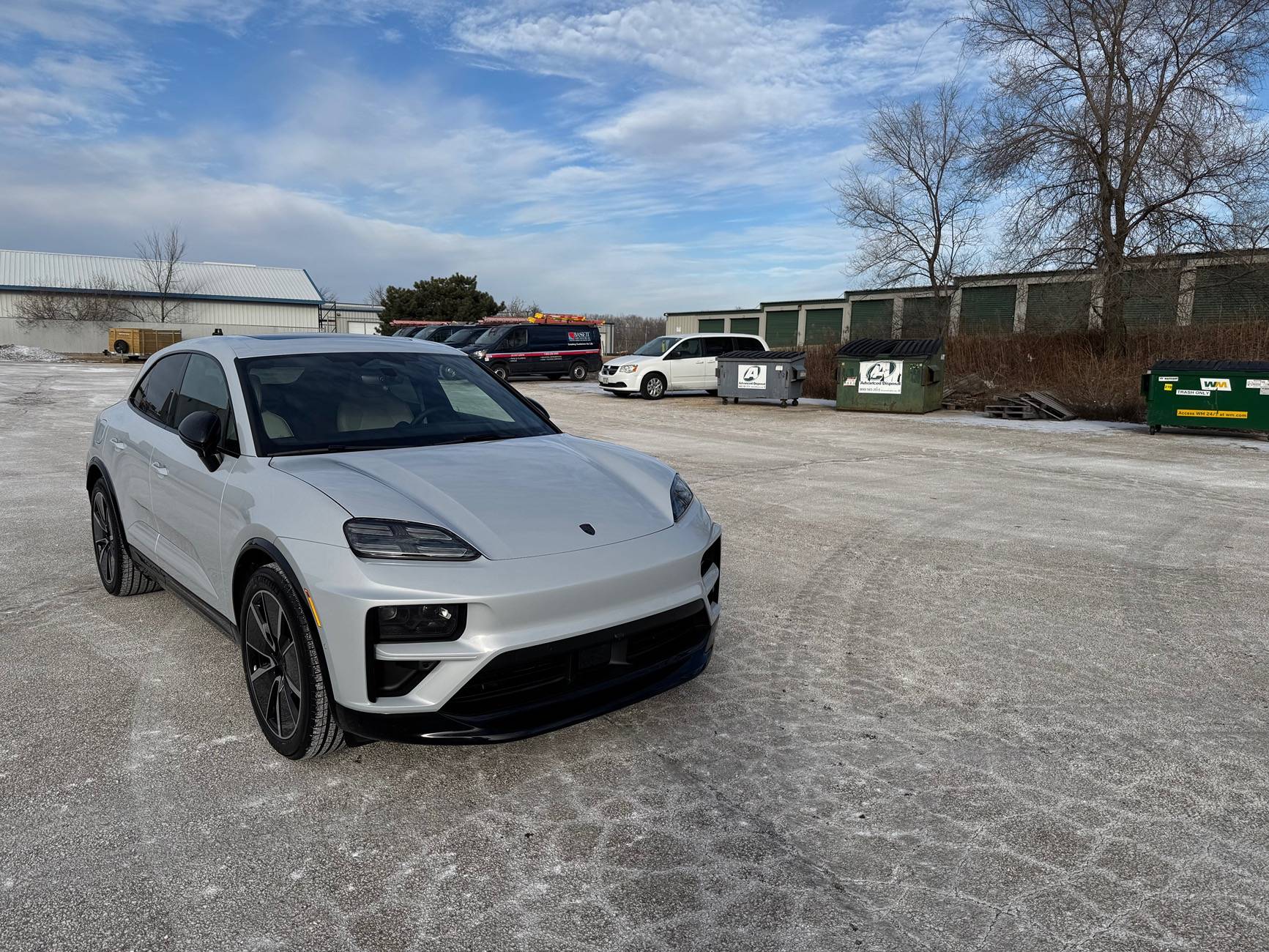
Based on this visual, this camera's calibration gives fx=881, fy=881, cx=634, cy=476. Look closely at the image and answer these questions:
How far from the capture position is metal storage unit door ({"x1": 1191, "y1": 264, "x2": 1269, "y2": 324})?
74.7 feet

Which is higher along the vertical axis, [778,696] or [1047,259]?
[1047,259]

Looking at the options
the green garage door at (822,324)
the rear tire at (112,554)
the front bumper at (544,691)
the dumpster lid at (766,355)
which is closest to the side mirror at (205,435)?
the front bumper at (544,691)

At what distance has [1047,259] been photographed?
23484mm

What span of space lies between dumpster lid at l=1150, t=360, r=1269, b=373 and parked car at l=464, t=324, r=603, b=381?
63.4 feet

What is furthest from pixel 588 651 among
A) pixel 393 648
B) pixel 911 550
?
pixel 911 550

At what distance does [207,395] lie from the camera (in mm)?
→ 4117

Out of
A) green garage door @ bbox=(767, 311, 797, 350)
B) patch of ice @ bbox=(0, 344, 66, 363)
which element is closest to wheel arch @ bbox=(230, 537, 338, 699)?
patch of ice @ bbox=(0, 344, 66, 363)

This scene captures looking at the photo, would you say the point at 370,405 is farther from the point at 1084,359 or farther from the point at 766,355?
the point at 1084,359

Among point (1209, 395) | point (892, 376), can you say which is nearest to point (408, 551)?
point (1209, 395)

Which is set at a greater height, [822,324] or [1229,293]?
[822,324]

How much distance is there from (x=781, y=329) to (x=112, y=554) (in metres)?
52.7

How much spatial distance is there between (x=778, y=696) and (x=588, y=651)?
1.23 m

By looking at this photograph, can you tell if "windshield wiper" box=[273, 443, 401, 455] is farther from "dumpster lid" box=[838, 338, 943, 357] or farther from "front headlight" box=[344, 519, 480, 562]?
"dumpster lid" box=[838, 338, 943, 357]

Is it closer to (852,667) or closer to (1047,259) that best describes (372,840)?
(852,667)
